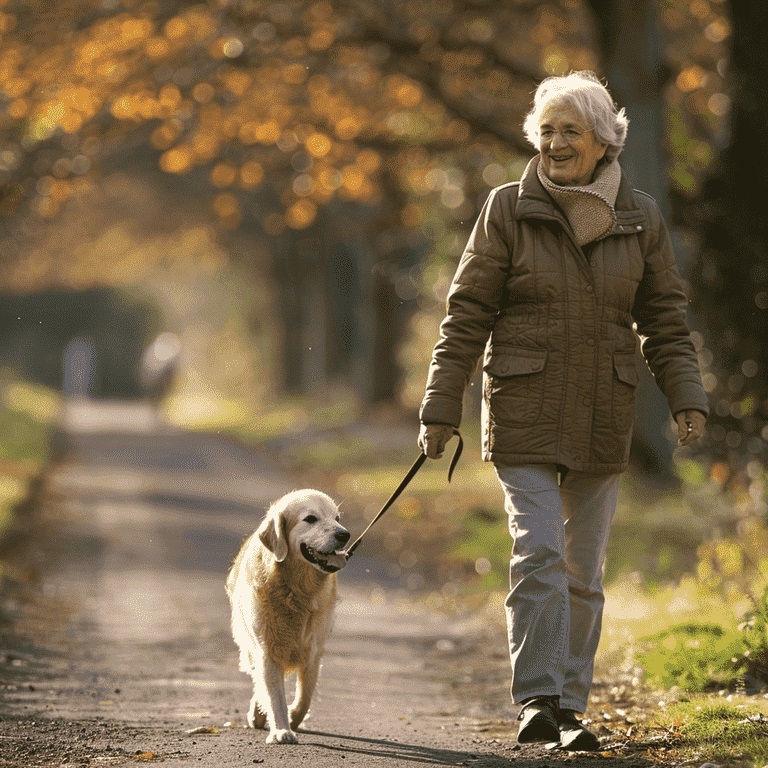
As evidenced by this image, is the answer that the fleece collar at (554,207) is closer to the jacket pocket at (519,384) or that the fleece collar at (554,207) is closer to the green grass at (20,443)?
the jacket pocket at (519,384)

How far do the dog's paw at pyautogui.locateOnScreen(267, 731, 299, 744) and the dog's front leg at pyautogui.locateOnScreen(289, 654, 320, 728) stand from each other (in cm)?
28

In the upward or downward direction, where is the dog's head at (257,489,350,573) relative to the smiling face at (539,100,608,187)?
downward

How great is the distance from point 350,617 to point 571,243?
5.34 metres

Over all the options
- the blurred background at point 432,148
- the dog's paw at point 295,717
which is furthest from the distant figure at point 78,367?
the dog's paw at point 295,717

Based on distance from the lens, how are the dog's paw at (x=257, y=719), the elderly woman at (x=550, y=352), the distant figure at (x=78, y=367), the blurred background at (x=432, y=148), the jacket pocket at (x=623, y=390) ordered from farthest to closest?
the distant figure at (x=78, y=367)
the blurred background at (x=432, y=148)
the dog's paw at (x=257, y=719)
the jacket pocket at (x=623, y=390)
the elderly woman at (x=550, y=352)

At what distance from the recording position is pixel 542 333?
5.47 metres

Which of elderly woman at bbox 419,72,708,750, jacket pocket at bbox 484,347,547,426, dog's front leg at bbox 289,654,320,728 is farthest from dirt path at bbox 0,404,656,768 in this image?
jacket pocket at bbox 484,347,547,426

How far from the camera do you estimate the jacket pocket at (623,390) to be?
220 inches

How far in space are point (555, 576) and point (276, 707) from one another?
131 centimetres

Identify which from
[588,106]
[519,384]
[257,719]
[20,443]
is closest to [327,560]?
[257,719]

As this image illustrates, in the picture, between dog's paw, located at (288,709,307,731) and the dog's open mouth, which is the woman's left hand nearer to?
the dog's open mouth

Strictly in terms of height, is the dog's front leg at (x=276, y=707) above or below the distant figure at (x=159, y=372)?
below

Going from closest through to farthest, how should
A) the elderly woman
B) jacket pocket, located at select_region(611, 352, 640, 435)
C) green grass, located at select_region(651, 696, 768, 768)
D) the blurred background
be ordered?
green grass, located at select_region(651, 696, 768, 768)
the elderly woman
jacket pocket, located at select_region(611, 352, 640, 435)
the blurred background

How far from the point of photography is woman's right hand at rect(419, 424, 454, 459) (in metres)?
5.45
